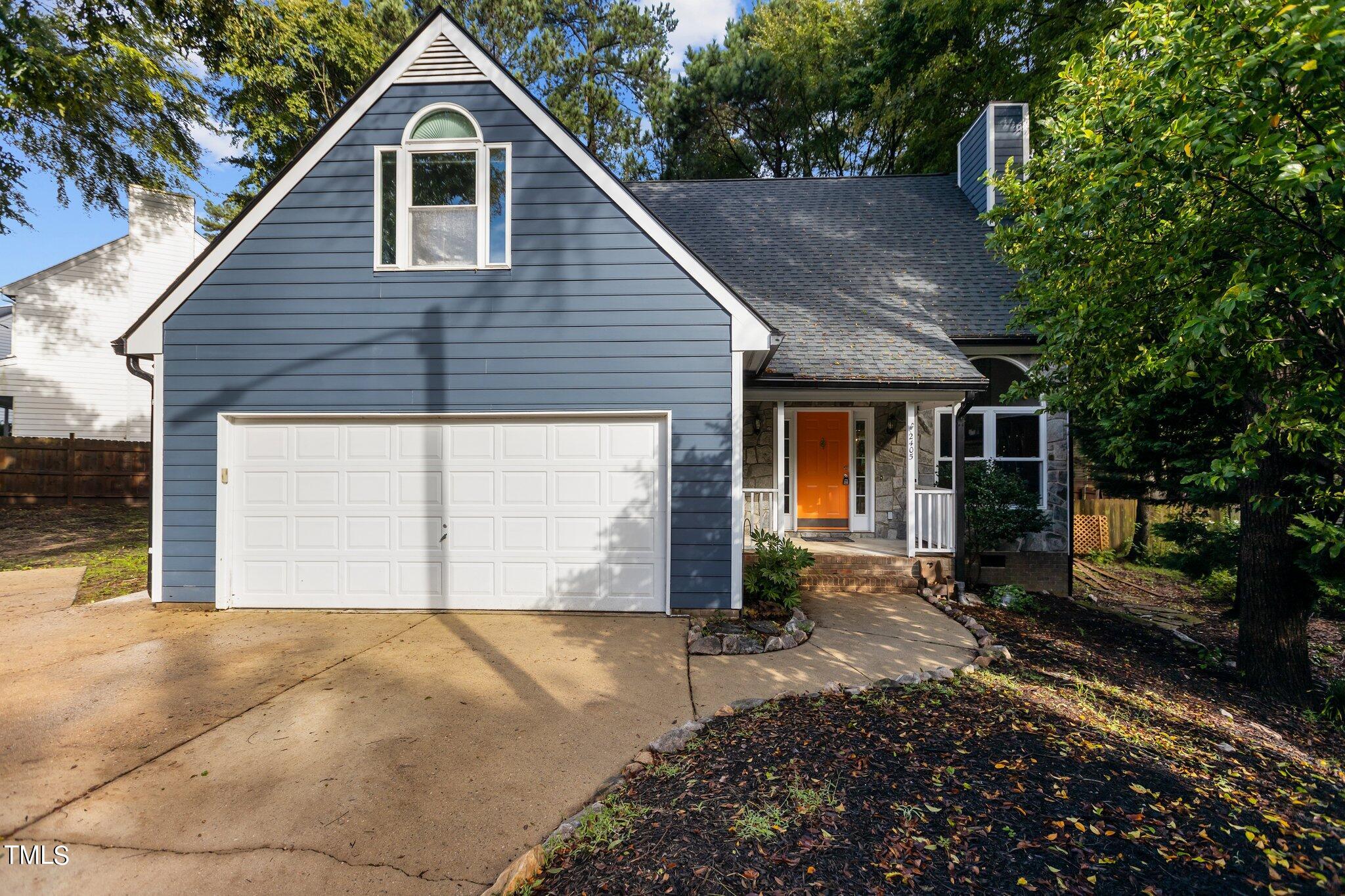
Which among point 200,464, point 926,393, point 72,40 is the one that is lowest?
point 200,464

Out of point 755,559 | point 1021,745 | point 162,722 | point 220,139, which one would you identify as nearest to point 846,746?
point 1021,745

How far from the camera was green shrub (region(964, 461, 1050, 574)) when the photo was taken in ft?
26.8

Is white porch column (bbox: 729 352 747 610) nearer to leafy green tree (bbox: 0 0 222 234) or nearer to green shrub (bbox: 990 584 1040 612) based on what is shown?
green shrub (bbox: 990 584 1040 612)

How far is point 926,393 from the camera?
7203mm

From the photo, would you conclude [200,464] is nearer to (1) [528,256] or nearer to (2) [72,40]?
(1) [528,256]

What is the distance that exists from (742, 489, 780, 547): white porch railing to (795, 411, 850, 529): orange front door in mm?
1030

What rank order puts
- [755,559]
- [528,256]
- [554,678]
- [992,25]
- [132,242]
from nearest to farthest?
[554,678] < [528,256] < [755,559] < [992,25] < [132,242]

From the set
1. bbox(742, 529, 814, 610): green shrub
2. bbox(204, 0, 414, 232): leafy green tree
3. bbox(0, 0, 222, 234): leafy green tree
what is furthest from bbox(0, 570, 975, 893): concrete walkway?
bbox(204, 0, 414, 232): leafy green tree

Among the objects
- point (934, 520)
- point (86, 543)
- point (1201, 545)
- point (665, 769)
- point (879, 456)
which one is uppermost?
point (879, 456)

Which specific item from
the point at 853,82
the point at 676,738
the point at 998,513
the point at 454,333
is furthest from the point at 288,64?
the point at 998,513

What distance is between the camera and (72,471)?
12883 millimetres

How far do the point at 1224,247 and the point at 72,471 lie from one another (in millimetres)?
19143

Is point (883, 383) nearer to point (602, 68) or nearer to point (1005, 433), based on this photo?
point (1005, 433)

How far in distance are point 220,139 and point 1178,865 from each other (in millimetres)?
21445
